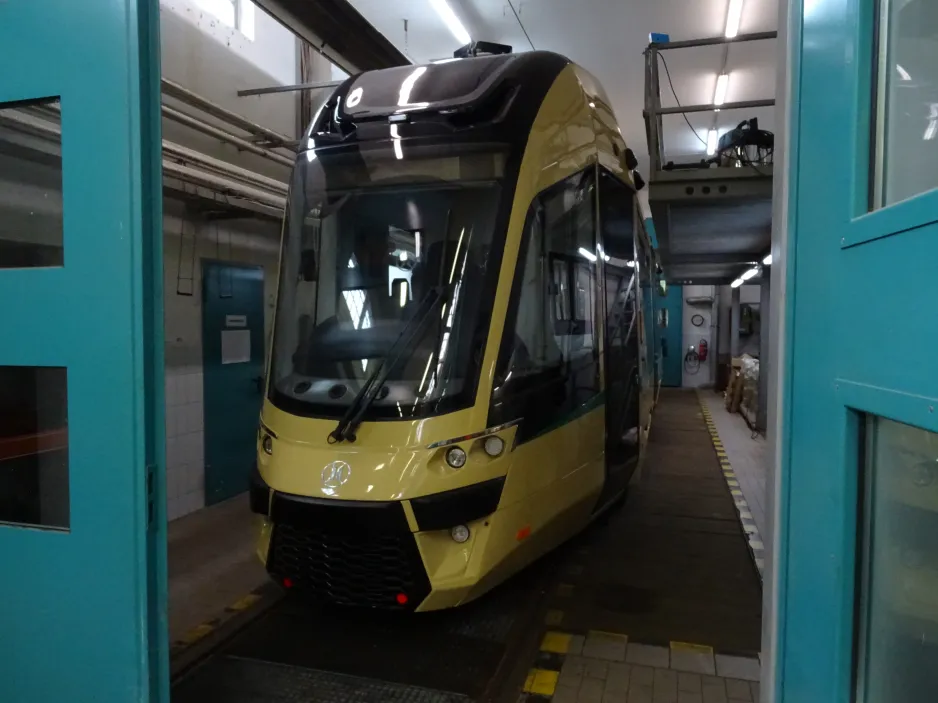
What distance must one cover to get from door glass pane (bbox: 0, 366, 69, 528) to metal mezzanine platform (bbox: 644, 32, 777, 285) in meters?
3.76

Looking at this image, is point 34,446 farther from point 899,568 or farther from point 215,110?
point 215,110

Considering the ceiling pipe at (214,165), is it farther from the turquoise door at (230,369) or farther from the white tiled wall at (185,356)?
the turquoise door at (230,369)

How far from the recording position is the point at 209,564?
4789 millimetres

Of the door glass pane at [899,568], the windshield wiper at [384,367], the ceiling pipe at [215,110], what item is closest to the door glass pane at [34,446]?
the windshield wiper at [384,367]

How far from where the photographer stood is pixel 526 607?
13.0 ft

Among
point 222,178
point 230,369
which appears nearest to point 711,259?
point 230,369

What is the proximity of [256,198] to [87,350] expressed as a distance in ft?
12.8

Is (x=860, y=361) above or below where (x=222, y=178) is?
below

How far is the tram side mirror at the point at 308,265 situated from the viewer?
377 centimetres

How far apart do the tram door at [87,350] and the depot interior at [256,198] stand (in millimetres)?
38

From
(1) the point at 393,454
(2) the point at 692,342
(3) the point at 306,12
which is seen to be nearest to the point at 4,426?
(1) the point at 393,454

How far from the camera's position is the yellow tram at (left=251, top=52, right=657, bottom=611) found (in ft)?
10.4

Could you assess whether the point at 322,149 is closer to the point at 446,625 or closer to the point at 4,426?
the point at 4,426

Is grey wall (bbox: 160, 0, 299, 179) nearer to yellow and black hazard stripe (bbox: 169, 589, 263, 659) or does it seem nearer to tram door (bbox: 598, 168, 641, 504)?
tram door (bbox: 598, 168, 641, 504)
